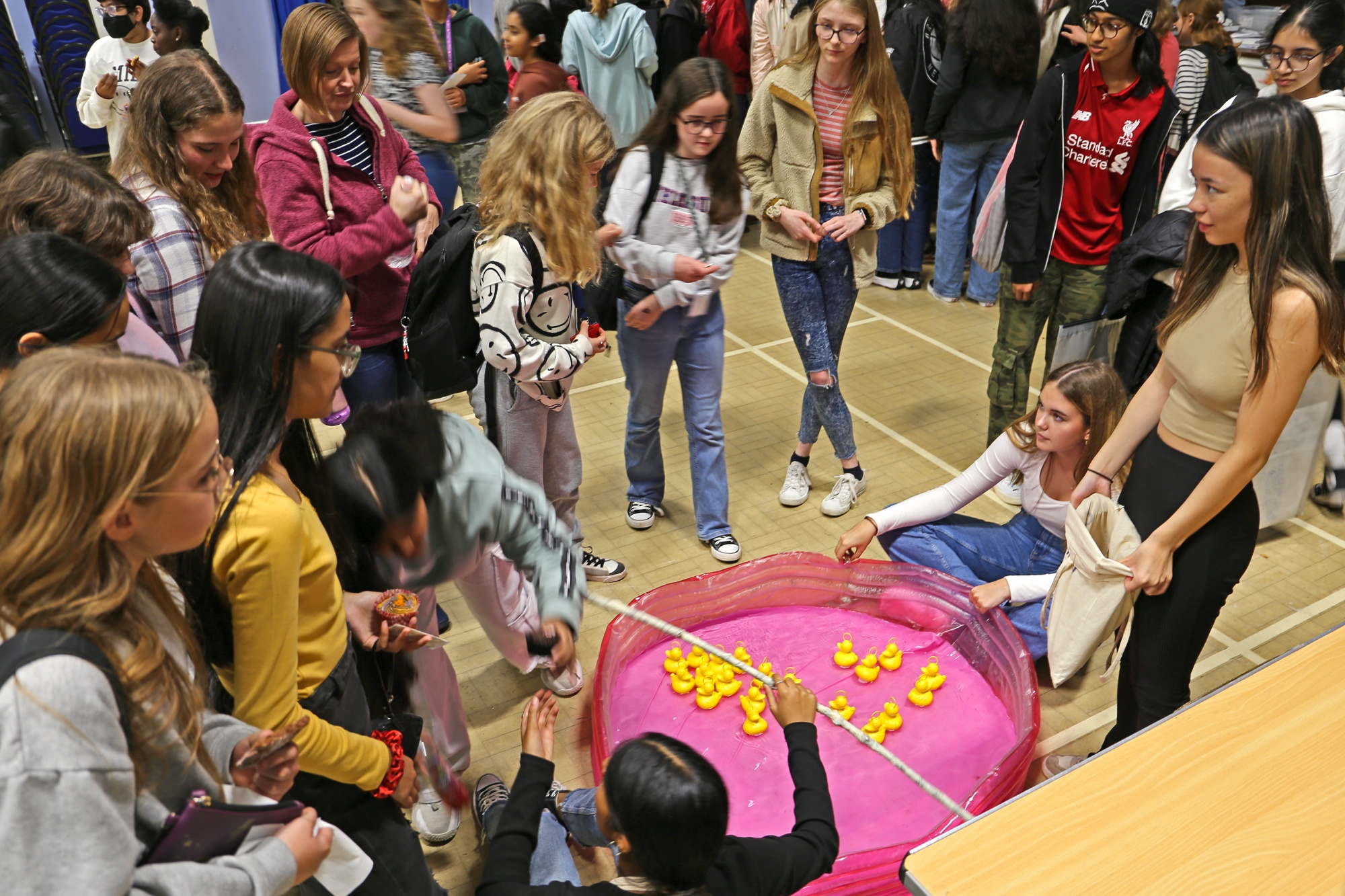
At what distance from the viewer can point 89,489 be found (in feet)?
3.52

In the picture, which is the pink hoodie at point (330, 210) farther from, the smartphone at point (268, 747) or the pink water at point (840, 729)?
the smartphone at point (268, 747)

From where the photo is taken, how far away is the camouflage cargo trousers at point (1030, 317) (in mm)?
3746

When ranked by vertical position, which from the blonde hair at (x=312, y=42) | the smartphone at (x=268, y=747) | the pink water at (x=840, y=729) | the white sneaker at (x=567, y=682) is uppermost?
the blonde hair at (x=312, y=42)

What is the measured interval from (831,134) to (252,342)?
98.8 inches

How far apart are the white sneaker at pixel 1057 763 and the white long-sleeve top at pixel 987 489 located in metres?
0.57

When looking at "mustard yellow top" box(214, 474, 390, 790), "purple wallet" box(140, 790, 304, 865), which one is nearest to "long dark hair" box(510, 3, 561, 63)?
"mustard yellow top" box(214, 474, 390, 790)

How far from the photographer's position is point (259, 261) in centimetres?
159

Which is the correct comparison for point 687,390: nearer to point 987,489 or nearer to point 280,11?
point 987,489

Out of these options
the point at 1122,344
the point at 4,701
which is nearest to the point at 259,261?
the point at 4,701

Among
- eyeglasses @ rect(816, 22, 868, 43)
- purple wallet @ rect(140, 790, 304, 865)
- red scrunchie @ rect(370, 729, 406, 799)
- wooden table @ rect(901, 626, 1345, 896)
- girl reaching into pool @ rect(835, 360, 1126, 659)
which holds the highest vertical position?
eyeglasses @ rect(816, 22, 868, 43)

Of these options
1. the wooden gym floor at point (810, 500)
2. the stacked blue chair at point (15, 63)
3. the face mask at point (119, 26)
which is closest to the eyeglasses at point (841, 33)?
the wooden gym floor at point (810, 500)

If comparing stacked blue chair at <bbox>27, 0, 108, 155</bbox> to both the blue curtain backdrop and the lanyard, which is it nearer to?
the blue curtain backdrop

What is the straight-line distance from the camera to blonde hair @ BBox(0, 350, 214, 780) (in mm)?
1051

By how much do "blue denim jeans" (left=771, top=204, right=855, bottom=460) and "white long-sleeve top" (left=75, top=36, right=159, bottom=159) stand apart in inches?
141
